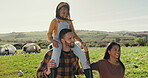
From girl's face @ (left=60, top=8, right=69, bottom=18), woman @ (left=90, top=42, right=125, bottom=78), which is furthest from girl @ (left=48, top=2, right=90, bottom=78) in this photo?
woman @ (left=90, top=42, right=125, bottom=78)

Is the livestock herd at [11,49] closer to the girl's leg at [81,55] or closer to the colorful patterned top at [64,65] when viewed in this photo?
the colorful patterned top at [64,65]

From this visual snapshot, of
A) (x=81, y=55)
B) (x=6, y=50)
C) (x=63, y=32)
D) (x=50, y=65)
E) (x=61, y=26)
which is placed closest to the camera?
(x=50, y=65)

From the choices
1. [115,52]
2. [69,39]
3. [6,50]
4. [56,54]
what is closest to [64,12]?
[69,39]

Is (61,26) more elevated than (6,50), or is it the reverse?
(61,26)

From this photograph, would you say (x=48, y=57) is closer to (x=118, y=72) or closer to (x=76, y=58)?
(x=76, y=58)

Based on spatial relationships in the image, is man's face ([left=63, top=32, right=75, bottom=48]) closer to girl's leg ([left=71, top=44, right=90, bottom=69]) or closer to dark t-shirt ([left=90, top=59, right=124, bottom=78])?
girl's leg ([left=71, top=44, right=90, bottom=69])

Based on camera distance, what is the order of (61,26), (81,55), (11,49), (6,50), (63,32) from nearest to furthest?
(63,32), (81,55), (61,26), (6,50), (11,49)

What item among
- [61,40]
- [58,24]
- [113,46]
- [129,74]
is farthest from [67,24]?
[129,74]

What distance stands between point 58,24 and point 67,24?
198mm

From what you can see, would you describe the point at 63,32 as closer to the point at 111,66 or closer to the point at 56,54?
the point at 56,54

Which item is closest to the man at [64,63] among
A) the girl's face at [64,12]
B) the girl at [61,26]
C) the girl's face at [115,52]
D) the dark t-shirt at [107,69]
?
the girl at [61,26]

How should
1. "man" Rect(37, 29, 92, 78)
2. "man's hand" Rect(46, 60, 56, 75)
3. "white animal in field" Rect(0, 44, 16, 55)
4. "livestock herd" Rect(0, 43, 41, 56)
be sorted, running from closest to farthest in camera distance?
1. "man's hand" Rect(46, 60, 56, 75)
2. "man" Rect(37, 29, 92, 78)
3. "white animal in field" Rect(0, 44, 16, 55)
4. "livestock herd" Rect(0, 43, 41, 56)

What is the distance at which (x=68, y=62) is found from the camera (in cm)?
337

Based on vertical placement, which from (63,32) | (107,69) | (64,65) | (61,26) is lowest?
(107,69)
